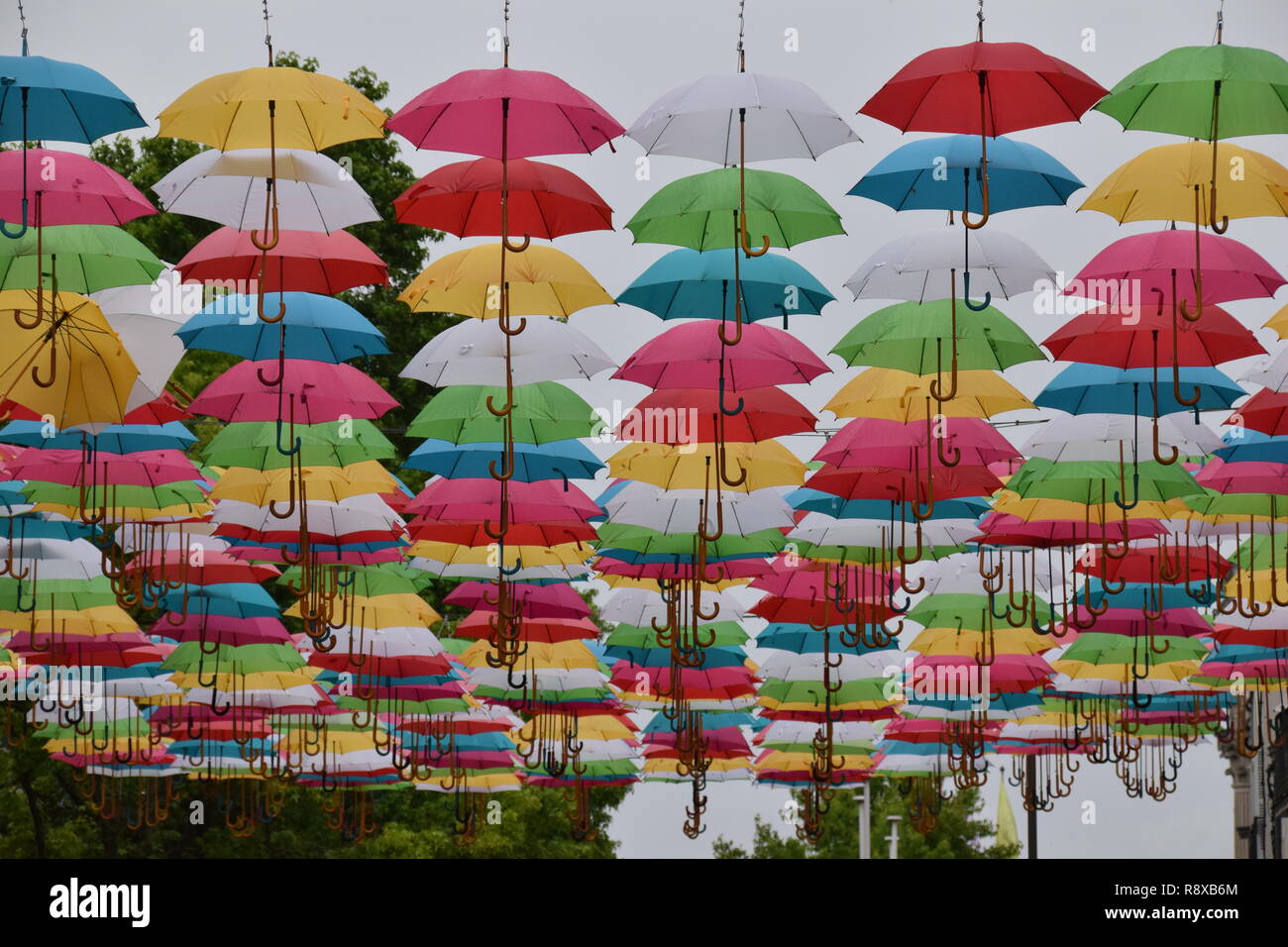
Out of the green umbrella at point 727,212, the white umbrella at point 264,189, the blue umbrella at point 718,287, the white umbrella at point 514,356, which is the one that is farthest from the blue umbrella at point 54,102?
the blue umbrella at point 718,287

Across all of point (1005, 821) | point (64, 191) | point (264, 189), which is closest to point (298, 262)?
point (264, 189)

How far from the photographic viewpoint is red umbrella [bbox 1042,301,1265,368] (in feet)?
30.7

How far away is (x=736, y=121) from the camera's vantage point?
894cm

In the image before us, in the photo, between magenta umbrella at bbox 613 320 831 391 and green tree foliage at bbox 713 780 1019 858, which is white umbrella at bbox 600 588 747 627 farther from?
green tree foliage at bbox 713 780 1019 858

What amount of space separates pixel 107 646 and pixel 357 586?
259 cm

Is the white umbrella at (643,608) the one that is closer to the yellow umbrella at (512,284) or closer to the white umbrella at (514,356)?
the white umbrella at (514,356)

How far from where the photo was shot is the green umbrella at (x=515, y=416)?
10883 mm

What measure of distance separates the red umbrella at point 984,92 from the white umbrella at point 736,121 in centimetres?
47

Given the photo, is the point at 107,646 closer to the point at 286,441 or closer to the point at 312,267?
the point at 286,441

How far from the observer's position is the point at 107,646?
15516 mm

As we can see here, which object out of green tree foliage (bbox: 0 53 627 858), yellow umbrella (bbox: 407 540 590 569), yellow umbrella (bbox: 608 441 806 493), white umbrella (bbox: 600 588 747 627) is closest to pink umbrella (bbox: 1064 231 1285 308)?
yellow umbrella (bbox: 608 441 806 493)

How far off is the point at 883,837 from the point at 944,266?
34259 millimetres

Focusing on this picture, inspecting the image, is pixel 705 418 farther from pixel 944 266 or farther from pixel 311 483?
pixel 311 483
